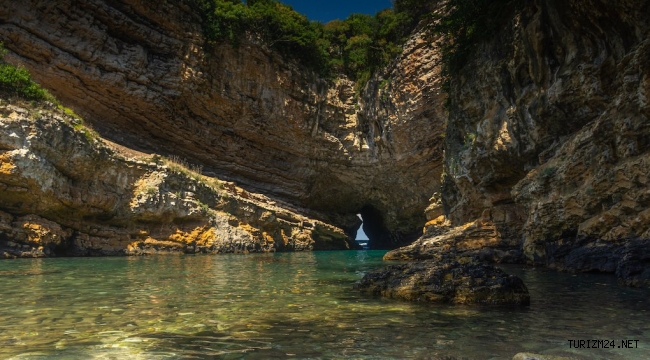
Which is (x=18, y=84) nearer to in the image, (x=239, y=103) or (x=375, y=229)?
(x=239, y=103)

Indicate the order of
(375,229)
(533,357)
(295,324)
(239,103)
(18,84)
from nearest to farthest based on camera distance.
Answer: (533,357) → (295,324) → (18,84) → (239,103) → (375,229)

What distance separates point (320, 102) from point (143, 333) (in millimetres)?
30332

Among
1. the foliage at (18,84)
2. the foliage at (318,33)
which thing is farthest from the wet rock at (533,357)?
the foliage at (318,33)

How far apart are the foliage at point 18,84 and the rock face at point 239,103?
209 inches

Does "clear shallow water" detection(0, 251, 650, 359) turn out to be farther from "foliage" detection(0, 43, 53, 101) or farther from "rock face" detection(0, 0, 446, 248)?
"rock face" detection(0, 0, 446, 248)

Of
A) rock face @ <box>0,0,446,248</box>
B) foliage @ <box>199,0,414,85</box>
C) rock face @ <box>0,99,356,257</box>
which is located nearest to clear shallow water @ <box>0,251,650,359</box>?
rock face @ <box>0,99,356,257</box>

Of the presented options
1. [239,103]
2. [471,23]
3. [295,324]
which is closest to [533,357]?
[295,324]

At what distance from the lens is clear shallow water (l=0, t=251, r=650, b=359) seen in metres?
3.55

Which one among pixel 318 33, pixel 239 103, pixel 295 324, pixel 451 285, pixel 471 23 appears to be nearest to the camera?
pixel 295 324

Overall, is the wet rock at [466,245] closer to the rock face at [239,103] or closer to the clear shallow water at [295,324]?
the clear shallow water at [295,324]

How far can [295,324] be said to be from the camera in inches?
182

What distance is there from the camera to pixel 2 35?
71.1 ft

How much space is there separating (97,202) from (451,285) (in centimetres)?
1896

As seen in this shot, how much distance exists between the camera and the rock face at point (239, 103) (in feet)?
78.9
